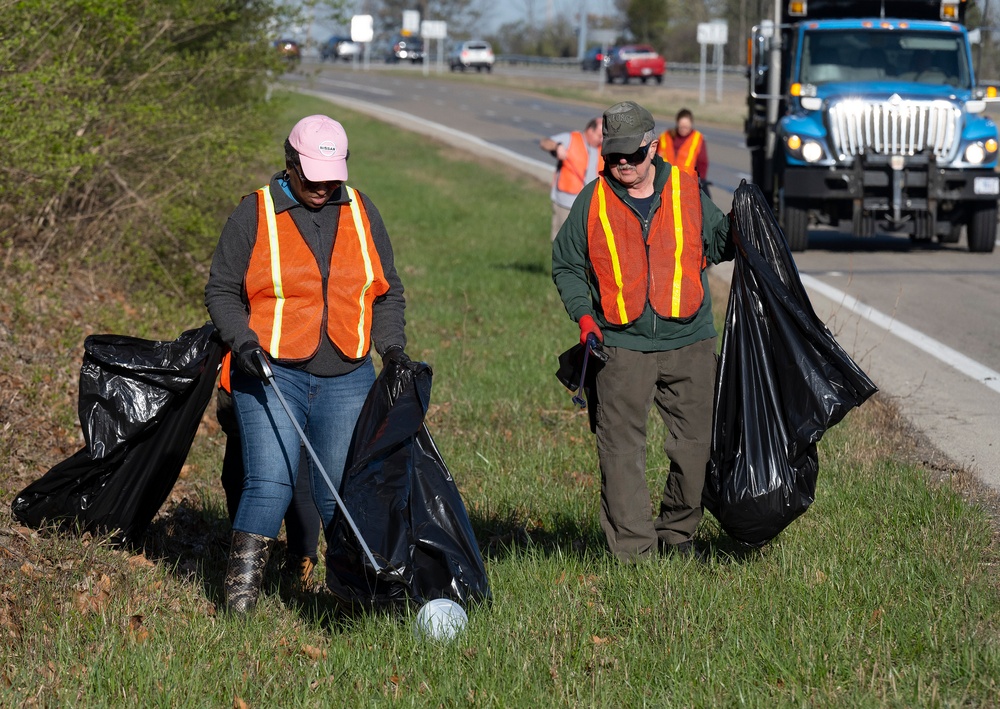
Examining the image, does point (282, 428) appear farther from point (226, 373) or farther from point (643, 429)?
point (643, 429)

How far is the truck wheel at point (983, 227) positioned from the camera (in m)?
15.1

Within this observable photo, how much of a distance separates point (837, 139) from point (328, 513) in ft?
37.2

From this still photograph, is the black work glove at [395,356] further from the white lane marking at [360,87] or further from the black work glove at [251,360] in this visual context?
the white lane marking at [360,87]

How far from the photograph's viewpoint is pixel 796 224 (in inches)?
602

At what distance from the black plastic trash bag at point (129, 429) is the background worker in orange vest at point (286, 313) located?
0.37 m

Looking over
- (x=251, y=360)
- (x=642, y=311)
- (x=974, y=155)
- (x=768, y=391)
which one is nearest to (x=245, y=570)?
(x=251, y=360)

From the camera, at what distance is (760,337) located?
16.1ft

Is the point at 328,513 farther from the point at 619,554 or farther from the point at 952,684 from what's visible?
the point at 952,684

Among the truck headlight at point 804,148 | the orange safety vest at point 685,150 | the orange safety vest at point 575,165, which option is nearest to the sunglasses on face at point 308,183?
the orange safety vest at point 575,165

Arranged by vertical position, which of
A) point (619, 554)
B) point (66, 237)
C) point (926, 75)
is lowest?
point (619, 554)

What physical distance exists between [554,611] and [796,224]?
37.3 feet

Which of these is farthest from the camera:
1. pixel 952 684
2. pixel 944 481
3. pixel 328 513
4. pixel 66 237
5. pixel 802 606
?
pixel 66 237

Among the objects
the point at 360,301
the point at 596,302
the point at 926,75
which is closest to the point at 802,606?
the point at 596,302

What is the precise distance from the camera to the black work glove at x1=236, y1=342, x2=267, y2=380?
14.5 ft
